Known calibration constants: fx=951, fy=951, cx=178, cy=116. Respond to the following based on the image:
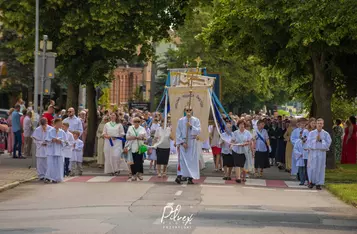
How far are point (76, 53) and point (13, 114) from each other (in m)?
3.03

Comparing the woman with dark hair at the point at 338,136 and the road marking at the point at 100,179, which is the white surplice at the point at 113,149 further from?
the woman with dark hair at the point at 338,136

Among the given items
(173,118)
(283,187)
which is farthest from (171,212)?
(173,118)

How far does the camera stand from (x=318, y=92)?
30891 millimetres

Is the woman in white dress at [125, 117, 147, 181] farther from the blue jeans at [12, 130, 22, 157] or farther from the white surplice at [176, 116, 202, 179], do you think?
the blue jeans at [12, 130, 22, 157]

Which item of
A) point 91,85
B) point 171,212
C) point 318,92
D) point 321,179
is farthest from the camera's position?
point 91,85

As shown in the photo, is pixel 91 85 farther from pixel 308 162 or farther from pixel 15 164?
pixel 308 162

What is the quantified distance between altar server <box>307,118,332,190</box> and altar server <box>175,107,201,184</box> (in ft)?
9.10

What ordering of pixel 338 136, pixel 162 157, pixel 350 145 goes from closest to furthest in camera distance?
pixel 162 157 < pixel 338 136 < pixel 350 145

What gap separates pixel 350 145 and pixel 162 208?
70.9 ft

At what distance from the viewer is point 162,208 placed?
639 inches

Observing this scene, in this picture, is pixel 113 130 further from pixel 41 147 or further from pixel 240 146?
pixel 240 146

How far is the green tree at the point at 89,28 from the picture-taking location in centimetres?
3066

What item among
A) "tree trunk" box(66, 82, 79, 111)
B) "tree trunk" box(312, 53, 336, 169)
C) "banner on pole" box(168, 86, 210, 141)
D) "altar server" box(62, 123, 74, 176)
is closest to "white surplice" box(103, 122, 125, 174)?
"altar server" box(62, 123, 74, 176)

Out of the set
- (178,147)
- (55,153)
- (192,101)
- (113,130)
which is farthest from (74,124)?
(192,101)
